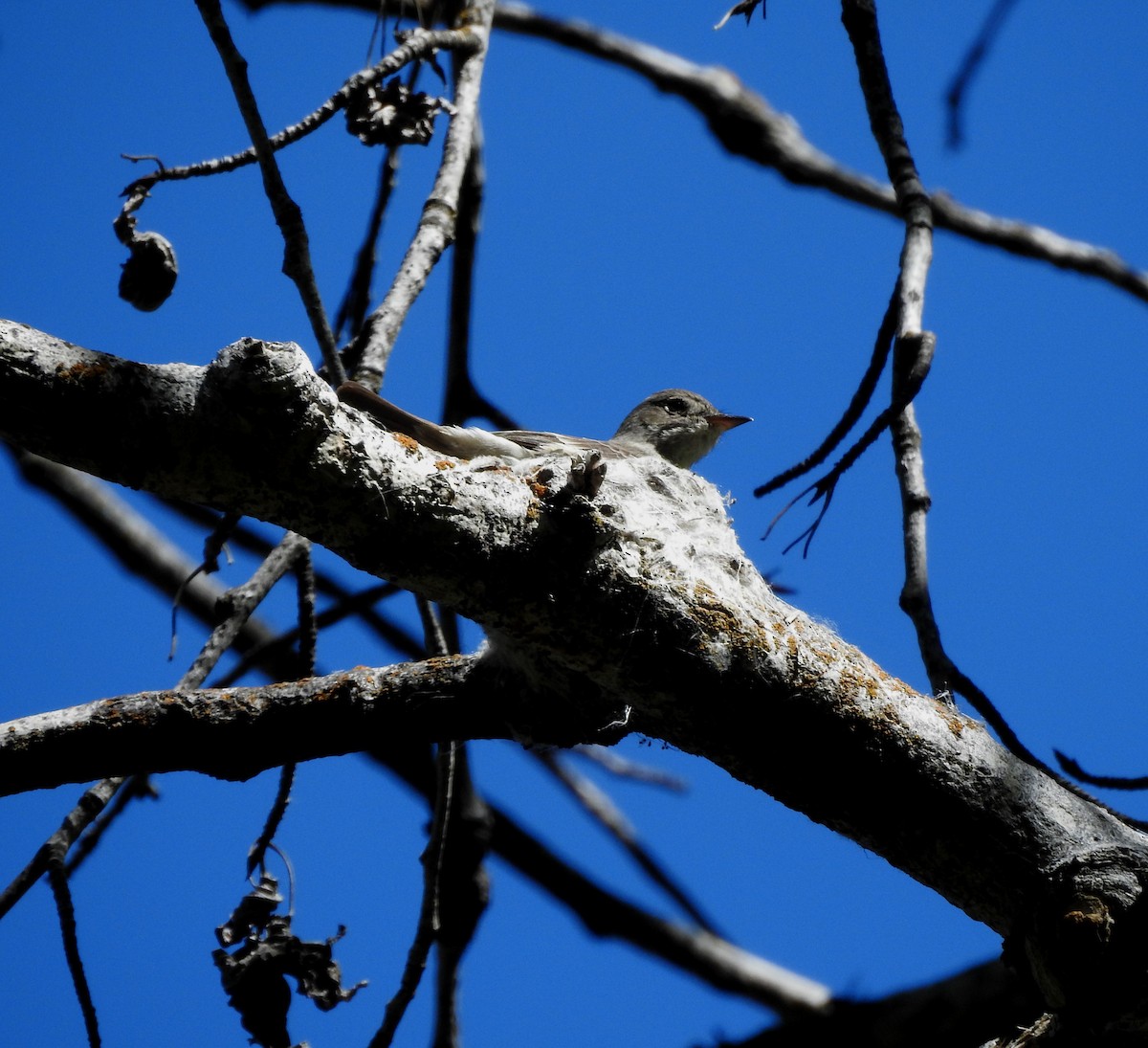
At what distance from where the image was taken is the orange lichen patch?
154 centimetres

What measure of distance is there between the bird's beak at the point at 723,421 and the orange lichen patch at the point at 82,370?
11.6 ft

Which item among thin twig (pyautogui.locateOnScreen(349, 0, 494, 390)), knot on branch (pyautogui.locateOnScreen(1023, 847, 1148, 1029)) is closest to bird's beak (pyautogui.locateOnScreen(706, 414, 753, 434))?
thin twig (pyautogui.locateOnScreen(349, 0, 494, 390))

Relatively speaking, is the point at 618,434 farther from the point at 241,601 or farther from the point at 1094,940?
the point at 1094,940

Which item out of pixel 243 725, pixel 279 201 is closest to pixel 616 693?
pixel 243 725

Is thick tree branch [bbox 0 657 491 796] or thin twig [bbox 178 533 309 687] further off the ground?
thin twig [bbox 178 533 309 687]

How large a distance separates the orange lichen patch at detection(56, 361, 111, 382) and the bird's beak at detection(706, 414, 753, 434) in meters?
3.54

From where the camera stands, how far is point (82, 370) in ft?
5.08

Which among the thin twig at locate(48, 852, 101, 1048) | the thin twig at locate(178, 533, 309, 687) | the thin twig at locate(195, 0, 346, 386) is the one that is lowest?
the thin twig at locate(48, 852, 101, 1048)

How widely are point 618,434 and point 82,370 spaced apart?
4012mm

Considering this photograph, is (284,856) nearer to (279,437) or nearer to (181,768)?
(181,768)

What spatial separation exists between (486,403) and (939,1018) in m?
2.55

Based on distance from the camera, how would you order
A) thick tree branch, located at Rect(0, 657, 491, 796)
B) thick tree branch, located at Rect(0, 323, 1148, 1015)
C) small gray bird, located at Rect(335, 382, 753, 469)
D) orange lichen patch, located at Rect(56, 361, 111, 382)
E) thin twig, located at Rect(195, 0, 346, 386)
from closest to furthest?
orange lichen patch, located at Rect(56, 361, 111, 382) < thick tree branch, located at Rect(0, 323, 1148, 1015) < thick tree branch, located at Rect(0, 657, 491, 796) < thin twig, located at Rect(195, 0, 346, 386) < small gray bird, located at Rect(335, 382, 753, 469)

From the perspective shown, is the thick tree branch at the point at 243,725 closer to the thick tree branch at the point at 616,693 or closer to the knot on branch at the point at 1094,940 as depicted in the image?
the thick tree branch at the point at 616,693

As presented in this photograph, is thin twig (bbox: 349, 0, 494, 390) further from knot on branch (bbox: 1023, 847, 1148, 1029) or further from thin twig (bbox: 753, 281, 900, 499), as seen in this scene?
knot on branch (bbox: 1023, 847, 1148, 1029)
